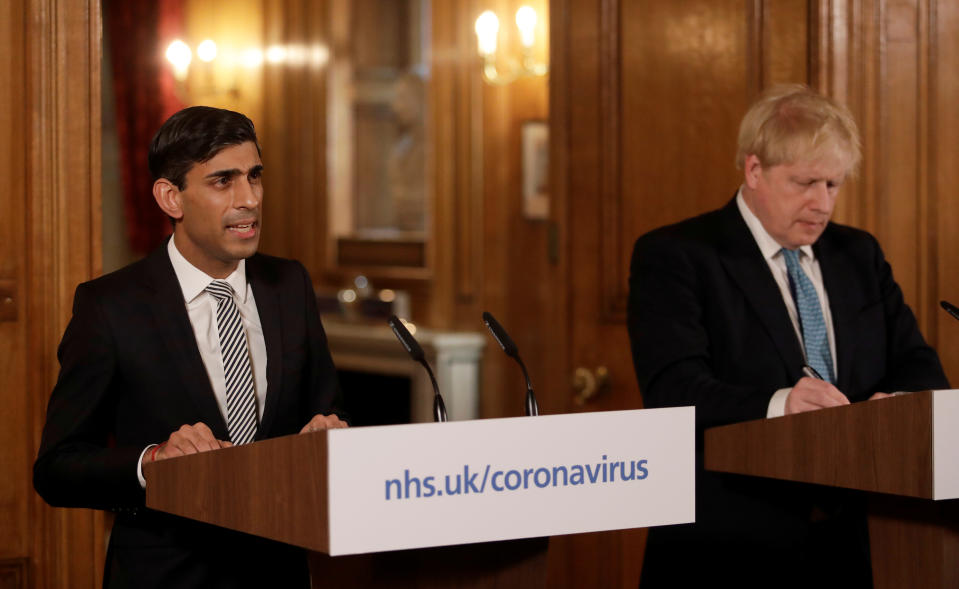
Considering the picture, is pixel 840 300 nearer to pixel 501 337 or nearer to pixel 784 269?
pixel 784 269

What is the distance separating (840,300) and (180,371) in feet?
4.31

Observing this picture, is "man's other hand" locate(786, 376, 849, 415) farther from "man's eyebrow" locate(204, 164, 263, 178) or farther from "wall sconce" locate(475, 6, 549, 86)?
"wall sconce" locate(475, 6, 549, 86)

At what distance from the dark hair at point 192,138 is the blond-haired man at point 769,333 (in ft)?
3.08

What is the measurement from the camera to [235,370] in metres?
1.91

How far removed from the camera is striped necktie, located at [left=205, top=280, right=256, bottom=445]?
6.24 feet

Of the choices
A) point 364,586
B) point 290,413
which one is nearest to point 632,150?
point 290,413

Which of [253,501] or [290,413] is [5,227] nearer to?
[290,413]

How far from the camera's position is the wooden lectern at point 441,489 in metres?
1.41

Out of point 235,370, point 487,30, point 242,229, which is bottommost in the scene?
point 235,370

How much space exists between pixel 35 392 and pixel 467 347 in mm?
3350

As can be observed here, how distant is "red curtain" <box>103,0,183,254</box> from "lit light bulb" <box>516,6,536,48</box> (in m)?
2.20

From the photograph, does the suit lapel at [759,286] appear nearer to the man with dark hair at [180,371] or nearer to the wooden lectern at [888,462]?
the wooden lectern at [888,462]

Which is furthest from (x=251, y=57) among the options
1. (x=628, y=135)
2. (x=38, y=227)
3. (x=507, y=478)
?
(x=507, y=478)

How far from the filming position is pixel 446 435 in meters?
1.47
